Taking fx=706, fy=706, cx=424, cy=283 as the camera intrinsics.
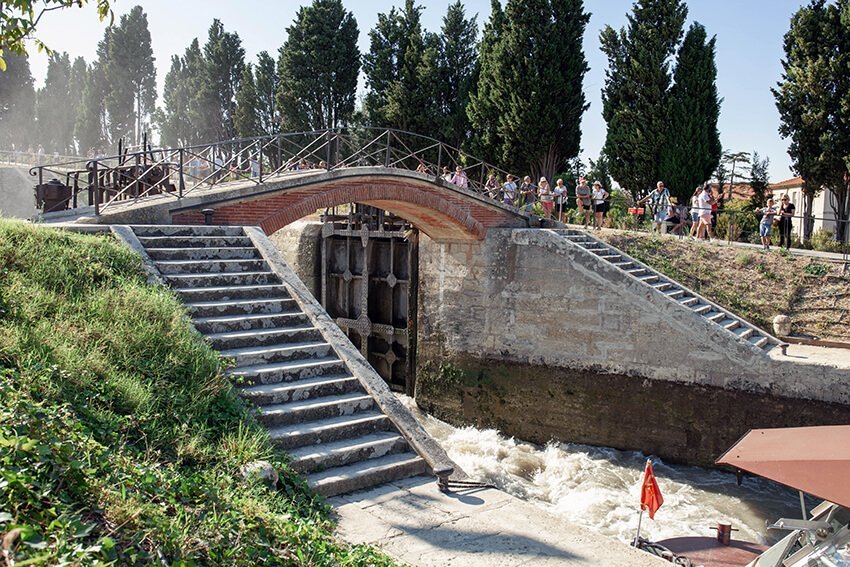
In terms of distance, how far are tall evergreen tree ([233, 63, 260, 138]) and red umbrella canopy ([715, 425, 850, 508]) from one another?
41.1 metres

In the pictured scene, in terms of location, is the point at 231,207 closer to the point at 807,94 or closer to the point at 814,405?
the point at 814,405

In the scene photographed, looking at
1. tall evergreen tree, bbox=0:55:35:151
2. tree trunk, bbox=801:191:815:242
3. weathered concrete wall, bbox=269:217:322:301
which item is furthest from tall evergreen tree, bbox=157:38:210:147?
tree trunk, bbox=801:191:815:242

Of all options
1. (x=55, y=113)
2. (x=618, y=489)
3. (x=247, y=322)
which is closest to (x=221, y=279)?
(x=247, y=322)

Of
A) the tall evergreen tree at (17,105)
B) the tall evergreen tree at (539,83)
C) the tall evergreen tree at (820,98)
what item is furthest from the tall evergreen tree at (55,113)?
the tall evergreen tree at (820,98)

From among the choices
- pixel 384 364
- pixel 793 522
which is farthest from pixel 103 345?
pixel 384 364

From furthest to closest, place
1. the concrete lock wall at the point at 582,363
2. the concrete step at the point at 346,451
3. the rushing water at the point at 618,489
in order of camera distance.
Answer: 1. the concrete lock wall at the point at 582,363
2. the rushing water at the point at 618,489
3. the concrete step at the point at 346,451

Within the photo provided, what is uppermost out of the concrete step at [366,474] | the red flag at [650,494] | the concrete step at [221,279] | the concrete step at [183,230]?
the concrete step at [183,230]

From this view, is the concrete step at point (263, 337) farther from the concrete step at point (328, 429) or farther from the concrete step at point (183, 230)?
the concrete step at point (183, 230)

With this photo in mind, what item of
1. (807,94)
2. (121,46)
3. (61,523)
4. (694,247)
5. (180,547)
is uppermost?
(121,46)

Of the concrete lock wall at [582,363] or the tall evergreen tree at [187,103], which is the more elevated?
the tall evergreen tree at [187,103]

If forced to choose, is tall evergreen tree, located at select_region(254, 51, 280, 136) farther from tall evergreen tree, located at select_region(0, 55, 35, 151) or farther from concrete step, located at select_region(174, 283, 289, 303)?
concrete step, located at select_region(174, 283, 289, 303)

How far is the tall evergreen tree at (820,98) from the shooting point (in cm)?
2108

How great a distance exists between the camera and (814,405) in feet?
44.4

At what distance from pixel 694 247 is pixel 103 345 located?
15.7m
